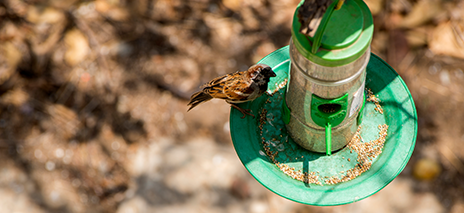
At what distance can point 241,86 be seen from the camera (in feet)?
10.7

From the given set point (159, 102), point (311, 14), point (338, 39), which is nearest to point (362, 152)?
point (338, 39)

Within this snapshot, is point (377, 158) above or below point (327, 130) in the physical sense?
below

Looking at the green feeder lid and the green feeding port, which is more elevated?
the green feeder lid

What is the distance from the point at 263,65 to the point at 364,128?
3.32 feet

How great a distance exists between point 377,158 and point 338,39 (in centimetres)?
134

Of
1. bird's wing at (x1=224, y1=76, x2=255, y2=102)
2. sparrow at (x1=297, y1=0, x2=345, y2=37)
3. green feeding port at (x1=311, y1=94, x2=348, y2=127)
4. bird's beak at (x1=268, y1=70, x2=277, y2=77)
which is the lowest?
bird's wing at (x1=224, y1=76, x2=255, y2=102)

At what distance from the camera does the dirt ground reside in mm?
5848

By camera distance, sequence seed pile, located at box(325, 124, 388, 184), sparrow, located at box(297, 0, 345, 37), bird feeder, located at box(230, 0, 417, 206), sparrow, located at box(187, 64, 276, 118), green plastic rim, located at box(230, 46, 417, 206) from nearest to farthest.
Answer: sparrow, located at box(297, 0, 345, 37) → bird feeder, located at box(230, 0, 417, 206) → green plastic rim, located at box(230, 46, 417, 206) → seed pile, located at box(325, 124, 388, 184) → sparrow, located at box(187, 64, 276, 118)

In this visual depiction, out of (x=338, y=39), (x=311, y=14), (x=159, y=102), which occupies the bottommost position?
(x=159, y=102)

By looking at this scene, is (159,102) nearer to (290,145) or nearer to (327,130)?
(290,145)

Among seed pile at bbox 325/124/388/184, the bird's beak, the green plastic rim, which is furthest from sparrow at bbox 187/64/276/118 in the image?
seed pile at bbox 325/124/388/184

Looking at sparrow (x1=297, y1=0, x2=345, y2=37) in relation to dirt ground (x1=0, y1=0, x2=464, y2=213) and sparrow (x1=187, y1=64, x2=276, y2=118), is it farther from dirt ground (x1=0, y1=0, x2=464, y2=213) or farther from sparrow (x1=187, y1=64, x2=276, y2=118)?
dirt ground (x1=0, y1=0, x2=464, y2=213)

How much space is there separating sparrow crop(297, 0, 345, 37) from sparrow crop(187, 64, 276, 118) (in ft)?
4.08

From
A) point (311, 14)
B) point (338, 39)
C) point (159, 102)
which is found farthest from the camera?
point (159, 102)
